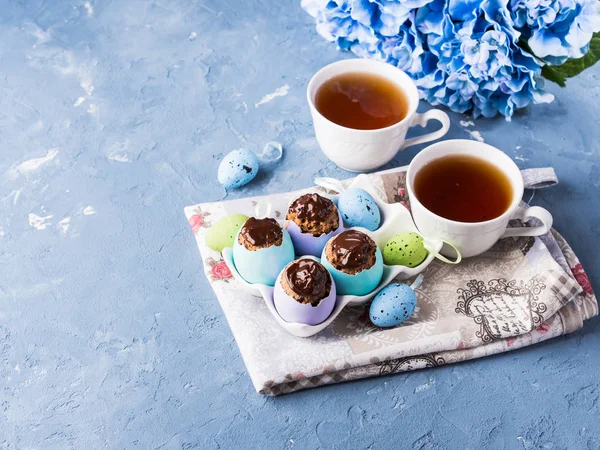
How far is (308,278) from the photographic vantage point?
875 millimetres

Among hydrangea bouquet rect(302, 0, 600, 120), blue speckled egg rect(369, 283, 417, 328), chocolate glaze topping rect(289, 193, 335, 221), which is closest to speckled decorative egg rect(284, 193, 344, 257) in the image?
chocolate glaze topping rect(289, 193, 335, 221)

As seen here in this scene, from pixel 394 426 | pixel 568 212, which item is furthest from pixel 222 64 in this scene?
pixel 394 426

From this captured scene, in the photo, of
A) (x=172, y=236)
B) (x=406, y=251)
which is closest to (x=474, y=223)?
(x=406, y=251)

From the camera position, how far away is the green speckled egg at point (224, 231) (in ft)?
3.27

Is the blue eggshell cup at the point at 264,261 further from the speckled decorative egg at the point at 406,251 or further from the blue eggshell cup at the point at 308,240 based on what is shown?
the speckled decorative egg at the point at 406,251

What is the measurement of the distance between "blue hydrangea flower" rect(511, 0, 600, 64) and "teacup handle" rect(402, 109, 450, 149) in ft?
0.58

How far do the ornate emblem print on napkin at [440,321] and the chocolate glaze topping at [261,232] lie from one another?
83mm

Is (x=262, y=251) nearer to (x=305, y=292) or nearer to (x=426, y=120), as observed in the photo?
(x=305, y=292)

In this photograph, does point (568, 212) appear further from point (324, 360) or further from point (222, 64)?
point (222, 64)

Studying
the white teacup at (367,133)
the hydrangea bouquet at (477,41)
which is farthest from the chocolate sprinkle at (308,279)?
the hydrangea bouquet at (477,41)

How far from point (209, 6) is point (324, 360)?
884 mm

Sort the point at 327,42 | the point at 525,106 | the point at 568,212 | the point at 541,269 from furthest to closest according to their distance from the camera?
1. the point at 327,42
2. the point at 525,106
3. the point at 568,212
4. the point at 541,269

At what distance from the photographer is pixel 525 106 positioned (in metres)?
1.30

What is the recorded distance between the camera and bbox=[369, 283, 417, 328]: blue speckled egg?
91 cm
